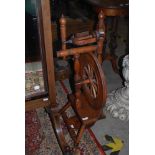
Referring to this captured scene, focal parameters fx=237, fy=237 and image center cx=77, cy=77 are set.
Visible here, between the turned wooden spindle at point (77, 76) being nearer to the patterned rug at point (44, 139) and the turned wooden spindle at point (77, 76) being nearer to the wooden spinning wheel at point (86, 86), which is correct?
the wooden spinning wheel at point (86, 86)

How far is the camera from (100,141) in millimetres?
1677

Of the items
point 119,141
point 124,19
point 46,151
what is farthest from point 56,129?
point 124,19

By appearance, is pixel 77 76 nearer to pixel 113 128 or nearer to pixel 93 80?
pixel 93 80

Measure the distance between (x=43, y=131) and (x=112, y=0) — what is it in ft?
3.70

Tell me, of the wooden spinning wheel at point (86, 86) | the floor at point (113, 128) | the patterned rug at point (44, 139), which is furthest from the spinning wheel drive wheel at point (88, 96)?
the floor at point (113, 128)

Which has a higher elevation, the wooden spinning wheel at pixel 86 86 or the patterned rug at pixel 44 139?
the wooden spinning wheel at pixel 86 86

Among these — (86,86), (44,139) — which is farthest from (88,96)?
(44,139)

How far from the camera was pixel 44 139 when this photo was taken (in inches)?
65.2

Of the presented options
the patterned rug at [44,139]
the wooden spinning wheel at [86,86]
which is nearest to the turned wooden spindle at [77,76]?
the wooden spinning wheel at [86,86]

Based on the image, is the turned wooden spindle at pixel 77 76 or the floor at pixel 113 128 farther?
the floor at pixel 113 128

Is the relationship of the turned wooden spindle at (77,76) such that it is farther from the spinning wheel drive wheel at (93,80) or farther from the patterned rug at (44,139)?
the patterned rug at (44,139)

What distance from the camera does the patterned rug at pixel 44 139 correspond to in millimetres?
1578

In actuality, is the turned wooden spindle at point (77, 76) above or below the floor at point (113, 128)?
above
